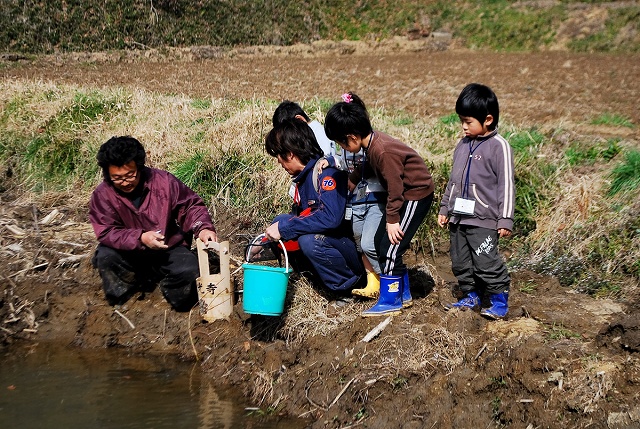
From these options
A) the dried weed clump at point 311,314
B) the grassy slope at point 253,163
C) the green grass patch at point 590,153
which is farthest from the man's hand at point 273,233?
the green grass patch at point 590,153

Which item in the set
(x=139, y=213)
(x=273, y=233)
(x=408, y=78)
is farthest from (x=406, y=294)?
(x=408, y=78)

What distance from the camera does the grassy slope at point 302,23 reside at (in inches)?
712

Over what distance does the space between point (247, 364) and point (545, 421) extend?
1924 mm

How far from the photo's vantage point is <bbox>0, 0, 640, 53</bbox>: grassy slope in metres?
18.1

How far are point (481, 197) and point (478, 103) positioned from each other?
0.56 metres

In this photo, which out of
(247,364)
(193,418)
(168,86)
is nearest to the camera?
(193,418)

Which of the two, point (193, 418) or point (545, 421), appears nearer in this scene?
point (545, 421)

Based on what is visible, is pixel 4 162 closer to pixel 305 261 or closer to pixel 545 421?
pixel 305 261

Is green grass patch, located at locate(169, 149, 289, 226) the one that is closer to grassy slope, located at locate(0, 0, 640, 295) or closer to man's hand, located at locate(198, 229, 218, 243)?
grassy slope, located at locate(0, 0, 640, 295)

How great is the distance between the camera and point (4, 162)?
7438mm

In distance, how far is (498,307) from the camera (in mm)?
4242

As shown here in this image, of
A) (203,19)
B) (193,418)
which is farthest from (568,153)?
(203,19)

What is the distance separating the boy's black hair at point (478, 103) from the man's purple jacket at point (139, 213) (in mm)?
1934

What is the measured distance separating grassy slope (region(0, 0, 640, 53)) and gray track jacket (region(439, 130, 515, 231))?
15792mm
